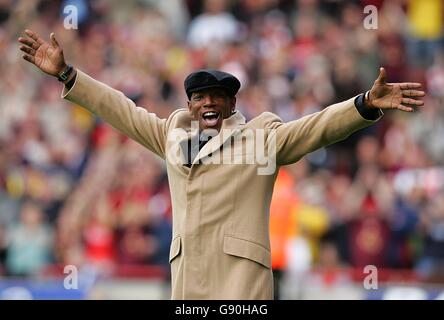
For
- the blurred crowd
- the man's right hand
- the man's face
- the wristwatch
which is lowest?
the man's face

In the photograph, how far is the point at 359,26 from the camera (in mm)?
16969

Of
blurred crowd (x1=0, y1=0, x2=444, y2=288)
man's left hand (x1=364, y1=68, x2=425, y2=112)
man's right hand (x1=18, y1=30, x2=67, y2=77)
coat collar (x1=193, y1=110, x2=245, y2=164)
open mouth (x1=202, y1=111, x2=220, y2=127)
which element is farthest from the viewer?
blurred crowd (x1=0, y1=0, x2=444, y2=288)

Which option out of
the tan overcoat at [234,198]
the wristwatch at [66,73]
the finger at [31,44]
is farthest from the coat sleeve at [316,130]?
the finger at [31,44]

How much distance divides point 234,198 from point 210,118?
0.49m

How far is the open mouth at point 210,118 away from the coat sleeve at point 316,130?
0.30m

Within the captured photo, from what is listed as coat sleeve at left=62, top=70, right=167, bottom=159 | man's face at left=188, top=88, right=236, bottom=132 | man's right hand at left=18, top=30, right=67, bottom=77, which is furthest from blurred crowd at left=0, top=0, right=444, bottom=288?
man's right hand at left=18, top=30, right=67, bottom=77

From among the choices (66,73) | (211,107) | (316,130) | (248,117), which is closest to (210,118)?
(211,107)

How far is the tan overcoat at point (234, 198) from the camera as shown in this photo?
7.29 meters

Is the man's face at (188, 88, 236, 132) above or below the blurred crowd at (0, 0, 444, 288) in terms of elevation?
below

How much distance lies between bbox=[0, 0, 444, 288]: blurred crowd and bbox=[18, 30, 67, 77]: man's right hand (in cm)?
533

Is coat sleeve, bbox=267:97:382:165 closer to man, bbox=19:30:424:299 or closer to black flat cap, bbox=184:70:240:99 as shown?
man, bbox=19:30:424:299

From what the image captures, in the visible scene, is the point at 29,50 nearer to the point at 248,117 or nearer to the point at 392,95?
the point at 392,95

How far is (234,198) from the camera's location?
24.2 feet

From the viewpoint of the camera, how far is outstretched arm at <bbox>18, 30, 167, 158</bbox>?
304 inches
